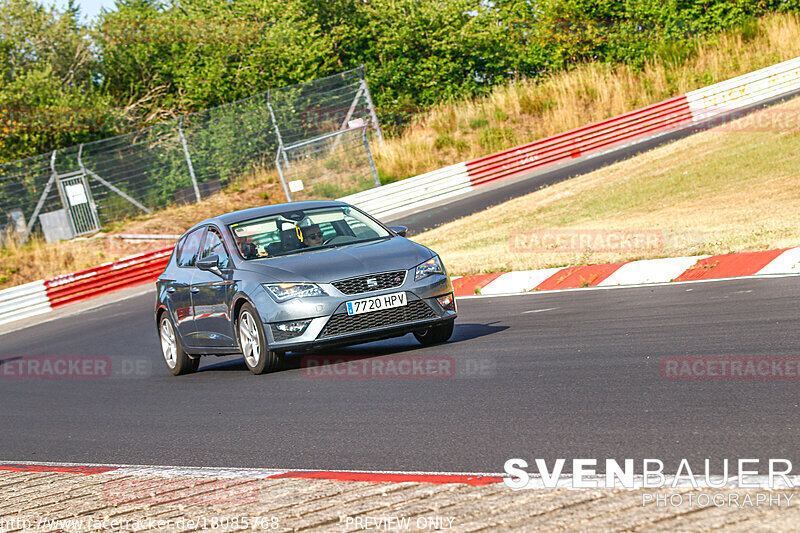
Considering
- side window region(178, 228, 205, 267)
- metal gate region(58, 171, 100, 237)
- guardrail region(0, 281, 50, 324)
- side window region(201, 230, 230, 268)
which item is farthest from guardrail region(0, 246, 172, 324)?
side window region(201, 230, 230, 268)

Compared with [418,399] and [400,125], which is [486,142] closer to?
[400,125]

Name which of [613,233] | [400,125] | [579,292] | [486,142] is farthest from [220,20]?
[579,292]

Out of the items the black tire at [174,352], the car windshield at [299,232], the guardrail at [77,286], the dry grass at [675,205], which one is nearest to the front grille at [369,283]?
the car windshield at [299,232]

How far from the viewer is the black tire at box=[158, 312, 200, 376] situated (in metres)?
11.2

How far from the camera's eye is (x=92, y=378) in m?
12.2

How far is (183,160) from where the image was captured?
3145 cm

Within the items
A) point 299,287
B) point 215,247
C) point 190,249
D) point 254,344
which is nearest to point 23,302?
point 190,249

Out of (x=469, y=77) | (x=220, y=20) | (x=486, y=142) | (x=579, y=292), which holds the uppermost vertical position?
(x=220, y=20)

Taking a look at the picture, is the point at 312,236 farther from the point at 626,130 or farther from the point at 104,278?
the point at 626,130

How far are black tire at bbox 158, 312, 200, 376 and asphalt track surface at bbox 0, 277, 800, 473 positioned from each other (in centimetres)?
18

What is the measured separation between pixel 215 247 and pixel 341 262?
1873 mm

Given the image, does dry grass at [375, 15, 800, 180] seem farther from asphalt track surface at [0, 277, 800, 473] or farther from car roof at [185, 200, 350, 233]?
asphalt track surface at [0, 277, 800, 473]

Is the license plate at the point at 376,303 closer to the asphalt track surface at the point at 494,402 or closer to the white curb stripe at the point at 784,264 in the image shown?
the asphalt track surface at the point at 494,402

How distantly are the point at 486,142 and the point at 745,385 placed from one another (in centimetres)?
3134
